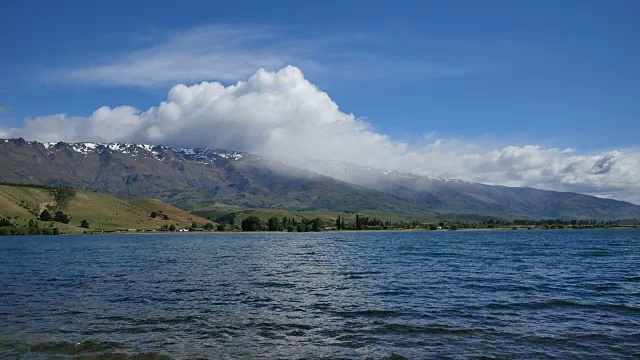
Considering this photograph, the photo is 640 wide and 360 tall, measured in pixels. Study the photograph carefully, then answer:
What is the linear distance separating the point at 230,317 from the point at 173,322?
4521 mm

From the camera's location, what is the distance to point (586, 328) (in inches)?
1455

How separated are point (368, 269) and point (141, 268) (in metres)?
39.8

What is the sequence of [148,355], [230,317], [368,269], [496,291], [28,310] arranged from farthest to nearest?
1. [368,269]
2. [496,291]
3. [28,310]
4. [230,317]
5. [148,355]

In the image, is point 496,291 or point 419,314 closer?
point 419,314

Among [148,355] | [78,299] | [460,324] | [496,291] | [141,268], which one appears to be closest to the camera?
[148,355]

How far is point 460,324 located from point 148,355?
22.3m

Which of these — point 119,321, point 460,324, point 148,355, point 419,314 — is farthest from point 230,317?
point 460,324

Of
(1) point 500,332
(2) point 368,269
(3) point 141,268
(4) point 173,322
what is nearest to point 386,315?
(1) point 500,332

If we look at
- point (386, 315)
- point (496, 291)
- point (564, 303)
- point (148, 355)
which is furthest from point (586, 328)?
point (148, 355)

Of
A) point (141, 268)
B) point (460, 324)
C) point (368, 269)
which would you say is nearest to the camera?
point (460, 324)

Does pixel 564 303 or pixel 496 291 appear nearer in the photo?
pixel 564 303

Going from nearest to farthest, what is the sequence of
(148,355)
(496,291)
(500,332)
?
(148,355), (500,332), (496,291)

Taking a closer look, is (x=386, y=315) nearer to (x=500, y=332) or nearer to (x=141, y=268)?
(x=500, y=332)

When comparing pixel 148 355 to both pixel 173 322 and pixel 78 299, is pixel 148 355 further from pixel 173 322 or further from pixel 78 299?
pixel 78 299
